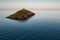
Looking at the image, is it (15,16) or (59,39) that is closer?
(59,39)

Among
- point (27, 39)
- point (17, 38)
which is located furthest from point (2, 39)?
point (27, 39)

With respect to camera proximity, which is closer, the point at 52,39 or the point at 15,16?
the point at 52,39

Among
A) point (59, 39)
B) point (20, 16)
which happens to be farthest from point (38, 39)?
point (20, 16)

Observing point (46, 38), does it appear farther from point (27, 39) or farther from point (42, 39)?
point (27, 39)

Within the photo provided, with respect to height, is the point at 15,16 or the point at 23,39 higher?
the point at 15,16

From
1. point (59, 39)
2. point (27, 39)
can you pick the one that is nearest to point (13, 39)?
point (27, 39)

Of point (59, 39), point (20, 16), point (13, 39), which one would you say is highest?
point (20, 16)

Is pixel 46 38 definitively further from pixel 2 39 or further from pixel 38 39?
pixel 2 39

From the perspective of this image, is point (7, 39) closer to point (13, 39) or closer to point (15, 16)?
point (13, 39)
